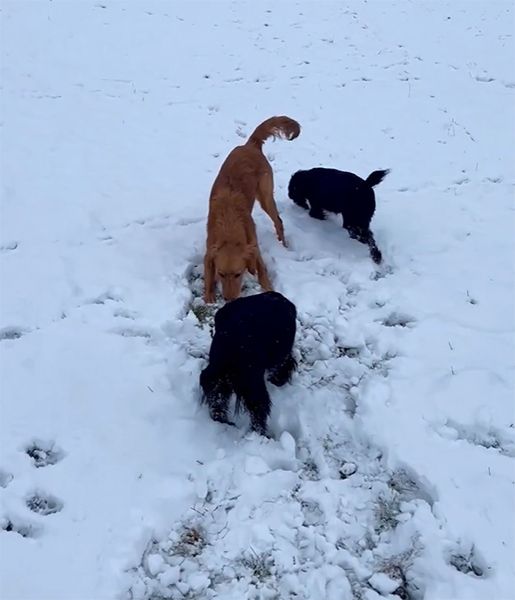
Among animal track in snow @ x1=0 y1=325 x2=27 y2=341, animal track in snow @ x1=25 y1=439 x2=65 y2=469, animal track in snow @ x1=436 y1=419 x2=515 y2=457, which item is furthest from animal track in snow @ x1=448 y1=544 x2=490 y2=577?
animal track in snow @ x1=0 y1=325 x2=27 y2=341

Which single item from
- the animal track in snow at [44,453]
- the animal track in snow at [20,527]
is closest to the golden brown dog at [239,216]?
the animal track in snow at [44,453]

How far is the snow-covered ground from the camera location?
3.30 meters

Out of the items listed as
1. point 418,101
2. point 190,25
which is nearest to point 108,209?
point 418,101

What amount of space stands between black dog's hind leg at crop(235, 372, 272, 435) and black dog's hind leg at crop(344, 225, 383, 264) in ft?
7.73

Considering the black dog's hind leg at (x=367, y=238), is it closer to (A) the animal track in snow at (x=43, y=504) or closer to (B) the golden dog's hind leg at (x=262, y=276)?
(B) the golden dog's hind leg at (x=262, y=276)

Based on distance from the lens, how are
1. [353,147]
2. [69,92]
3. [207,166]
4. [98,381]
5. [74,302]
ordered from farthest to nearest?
[69,92] → [353,147] → [207,166] → [74,302] → [98,381]

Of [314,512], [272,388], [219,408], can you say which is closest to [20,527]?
[219,408]

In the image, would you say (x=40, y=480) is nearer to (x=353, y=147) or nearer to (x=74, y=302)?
(x=74, y=302)

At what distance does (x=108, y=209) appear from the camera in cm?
625

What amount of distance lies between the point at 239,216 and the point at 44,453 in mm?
2614

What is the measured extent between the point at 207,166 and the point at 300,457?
435 cm

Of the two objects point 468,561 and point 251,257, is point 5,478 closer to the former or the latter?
point 251,257

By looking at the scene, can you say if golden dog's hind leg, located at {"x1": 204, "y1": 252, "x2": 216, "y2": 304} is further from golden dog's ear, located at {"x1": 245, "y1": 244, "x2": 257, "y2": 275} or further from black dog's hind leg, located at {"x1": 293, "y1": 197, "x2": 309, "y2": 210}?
black dog's hind leg, located at {"x1": 293, "y1": 197, "x2": 309, "y2": 210}

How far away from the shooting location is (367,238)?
5.86 m
